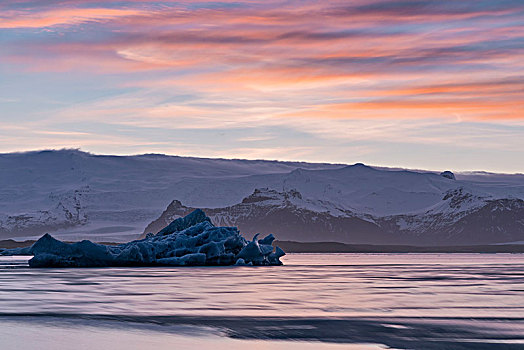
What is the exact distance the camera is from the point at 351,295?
27.5 metres

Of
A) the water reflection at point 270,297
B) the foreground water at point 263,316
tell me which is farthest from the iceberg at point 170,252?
the foreground water at point 263,316

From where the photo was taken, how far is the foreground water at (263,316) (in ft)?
53.5

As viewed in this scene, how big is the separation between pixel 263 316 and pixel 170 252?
36.9 meters

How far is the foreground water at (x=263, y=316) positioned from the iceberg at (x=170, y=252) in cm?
2095

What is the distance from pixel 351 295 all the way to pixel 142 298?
22.2ft

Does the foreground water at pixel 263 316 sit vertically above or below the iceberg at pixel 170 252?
below

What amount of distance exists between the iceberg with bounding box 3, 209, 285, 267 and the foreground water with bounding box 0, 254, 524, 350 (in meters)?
21.0

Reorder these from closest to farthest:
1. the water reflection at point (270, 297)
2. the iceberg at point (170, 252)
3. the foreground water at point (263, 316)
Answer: the foreground water at point (263, 316)
the water reflection at point (270, 297)
the iceberg at point (170, 252)

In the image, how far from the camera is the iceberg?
53.8 meters

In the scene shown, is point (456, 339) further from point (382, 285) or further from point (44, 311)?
point (382, 285)

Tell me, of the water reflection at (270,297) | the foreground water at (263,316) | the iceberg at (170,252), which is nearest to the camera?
the foreground water at (263,316)

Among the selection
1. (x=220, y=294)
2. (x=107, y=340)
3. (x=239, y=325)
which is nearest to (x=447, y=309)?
(x=239, y=325)

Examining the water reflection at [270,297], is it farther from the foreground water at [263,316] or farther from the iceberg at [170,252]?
the iceberg at [170,252]

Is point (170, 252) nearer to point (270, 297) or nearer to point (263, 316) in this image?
point (270, 297)
